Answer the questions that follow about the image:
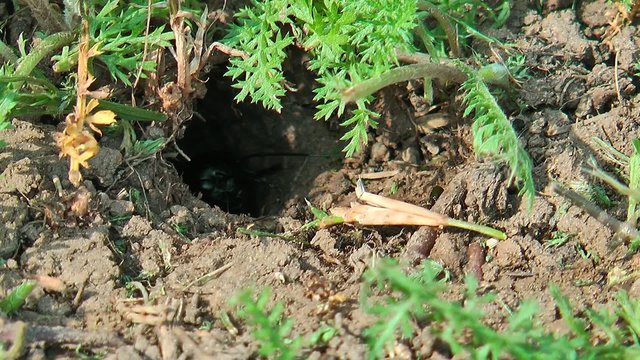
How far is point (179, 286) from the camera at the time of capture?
10.4ft

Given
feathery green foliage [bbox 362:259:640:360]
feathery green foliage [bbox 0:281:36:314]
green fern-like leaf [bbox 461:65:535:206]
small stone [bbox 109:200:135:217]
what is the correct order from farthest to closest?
small stone [bbox 109:200:135:217], green fern-like leaf [bbox 461:65:535:206], feathery green foliage [bbox 0:281:36:314], feathery green foliage [bbox 362:259:640:360]

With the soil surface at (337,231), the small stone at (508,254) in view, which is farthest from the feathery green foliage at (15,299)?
the small stone at (508,254)

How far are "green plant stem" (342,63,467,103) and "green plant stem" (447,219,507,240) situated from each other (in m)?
0.65

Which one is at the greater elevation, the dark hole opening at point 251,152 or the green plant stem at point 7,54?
the green plant stem at point 7,54

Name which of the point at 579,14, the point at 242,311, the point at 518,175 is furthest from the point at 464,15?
the point at 242,311

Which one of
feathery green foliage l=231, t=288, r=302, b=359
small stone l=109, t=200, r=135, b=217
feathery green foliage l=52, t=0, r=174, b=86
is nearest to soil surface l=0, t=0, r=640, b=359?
small stone l=109, t=200, r=135, b=217

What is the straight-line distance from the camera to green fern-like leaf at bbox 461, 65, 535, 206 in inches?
126

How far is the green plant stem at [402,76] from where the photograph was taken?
309cm

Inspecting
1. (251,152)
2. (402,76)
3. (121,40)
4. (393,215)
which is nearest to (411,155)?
(393,215)

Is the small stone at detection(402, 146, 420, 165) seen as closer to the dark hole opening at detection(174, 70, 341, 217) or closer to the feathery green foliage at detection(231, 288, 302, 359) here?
the dark hole opening at detection(174, 70, 341, 217)

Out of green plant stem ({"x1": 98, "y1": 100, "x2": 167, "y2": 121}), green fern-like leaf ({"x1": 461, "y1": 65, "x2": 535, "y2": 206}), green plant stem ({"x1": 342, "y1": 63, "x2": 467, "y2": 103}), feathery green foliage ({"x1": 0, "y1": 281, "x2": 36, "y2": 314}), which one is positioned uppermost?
green plant stem ({"x1": 342, "y1": 63, "x2": 467, "y2": 103})

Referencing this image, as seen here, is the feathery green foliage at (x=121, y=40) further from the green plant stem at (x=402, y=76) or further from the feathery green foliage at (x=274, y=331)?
the feathery green foliage at (x=274, y=331)

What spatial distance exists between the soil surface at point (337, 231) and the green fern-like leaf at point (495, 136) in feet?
0.89

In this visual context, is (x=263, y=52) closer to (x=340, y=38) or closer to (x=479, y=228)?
(x=340, y=38)
